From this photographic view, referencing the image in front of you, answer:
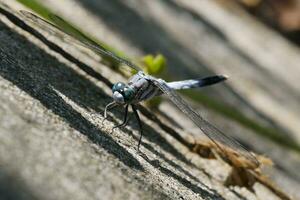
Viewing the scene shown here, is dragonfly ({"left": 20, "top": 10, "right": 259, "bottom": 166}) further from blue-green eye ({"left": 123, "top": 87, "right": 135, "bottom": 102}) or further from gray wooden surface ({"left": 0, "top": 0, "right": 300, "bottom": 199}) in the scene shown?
gray wooden surface ({"left": 0, "top": 0, "right": 300, "bottom": 199})

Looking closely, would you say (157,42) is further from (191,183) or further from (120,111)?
(191,183)

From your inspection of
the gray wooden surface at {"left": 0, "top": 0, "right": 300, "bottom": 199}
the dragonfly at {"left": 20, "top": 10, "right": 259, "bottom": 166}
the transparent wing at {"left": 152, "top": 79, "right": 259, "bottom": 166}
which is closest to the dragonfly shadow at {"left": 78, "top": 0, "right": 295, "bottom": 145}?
the gray wooden surface at {"left": 0, "top": 0, "right": 300, "bottom": 199}

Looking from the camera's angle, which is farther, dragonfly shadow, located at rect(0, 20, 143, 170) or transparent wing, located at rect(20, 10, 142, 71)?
transparent wing, located at rect(20, 10, 142, 71)

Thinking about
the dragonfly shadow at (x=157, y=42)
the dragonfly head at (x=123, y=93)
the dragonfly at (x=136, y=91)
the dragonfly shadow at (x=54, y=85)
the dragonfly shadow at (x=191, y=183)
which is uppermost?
the dragonfly shadow at (x=157, y=42)

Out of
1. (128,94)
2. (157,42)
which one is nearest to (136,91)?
(128,94)

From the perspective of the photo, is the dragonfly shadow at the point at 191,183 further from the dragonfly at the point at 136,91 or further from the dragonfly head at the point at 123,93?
the dragonfly head at the point at 123,93

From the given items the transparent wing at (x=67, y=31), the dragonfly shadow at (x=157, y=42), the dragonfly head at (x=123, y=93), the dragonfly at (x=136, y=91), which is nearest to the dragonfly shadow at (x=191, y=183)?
the dragonfly at (x=136, y=91)

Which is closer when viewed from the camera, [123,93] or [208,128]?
[208,128]
